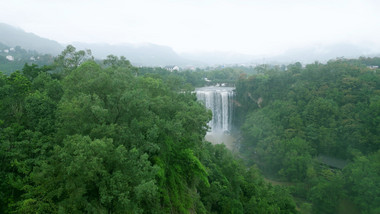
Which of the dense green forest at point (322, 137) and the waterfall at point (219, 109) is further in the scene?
the waterfall at point (219, 109)

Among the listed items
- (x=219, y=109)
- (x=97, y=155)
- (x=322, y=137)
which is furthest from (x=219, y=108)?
(x=97, y=155)

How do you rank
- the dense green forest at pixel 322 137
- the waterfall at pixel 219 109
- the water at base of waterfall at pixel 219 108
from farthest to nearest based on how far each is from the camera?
the waterfall at pixel 219 109
the water at base of waterfall at pixel 219 108
the dense green forest at pixel 322 137

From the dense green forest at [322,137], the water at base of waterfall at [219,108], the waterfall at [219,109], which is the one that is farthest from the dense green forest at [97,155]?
the waterfall at [219,109]

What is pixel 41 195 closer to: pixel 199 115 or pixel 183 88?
pixel 199 115

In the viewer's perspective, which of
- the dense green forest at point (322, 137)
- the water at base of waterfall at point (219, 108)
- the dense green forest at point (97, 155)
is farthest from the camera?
the water at base of waterfall at point (219, 108)

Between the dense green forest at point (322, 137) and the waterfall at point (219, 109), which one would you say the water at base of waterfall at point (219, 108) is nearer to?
the waterfall at point (219, 109)

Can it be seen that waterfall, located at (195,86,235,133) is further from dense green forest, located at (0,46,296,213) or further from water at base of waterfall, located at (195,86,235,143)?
dense green forest, located at (0,46,296,213)

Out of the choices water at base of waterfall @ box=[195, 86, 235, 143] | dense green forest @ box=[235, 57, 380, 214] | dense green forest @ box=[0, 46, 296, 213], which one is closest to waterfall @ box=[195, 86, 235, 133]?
water at base of waterfall @ box=[195, 86, 235, 143]
